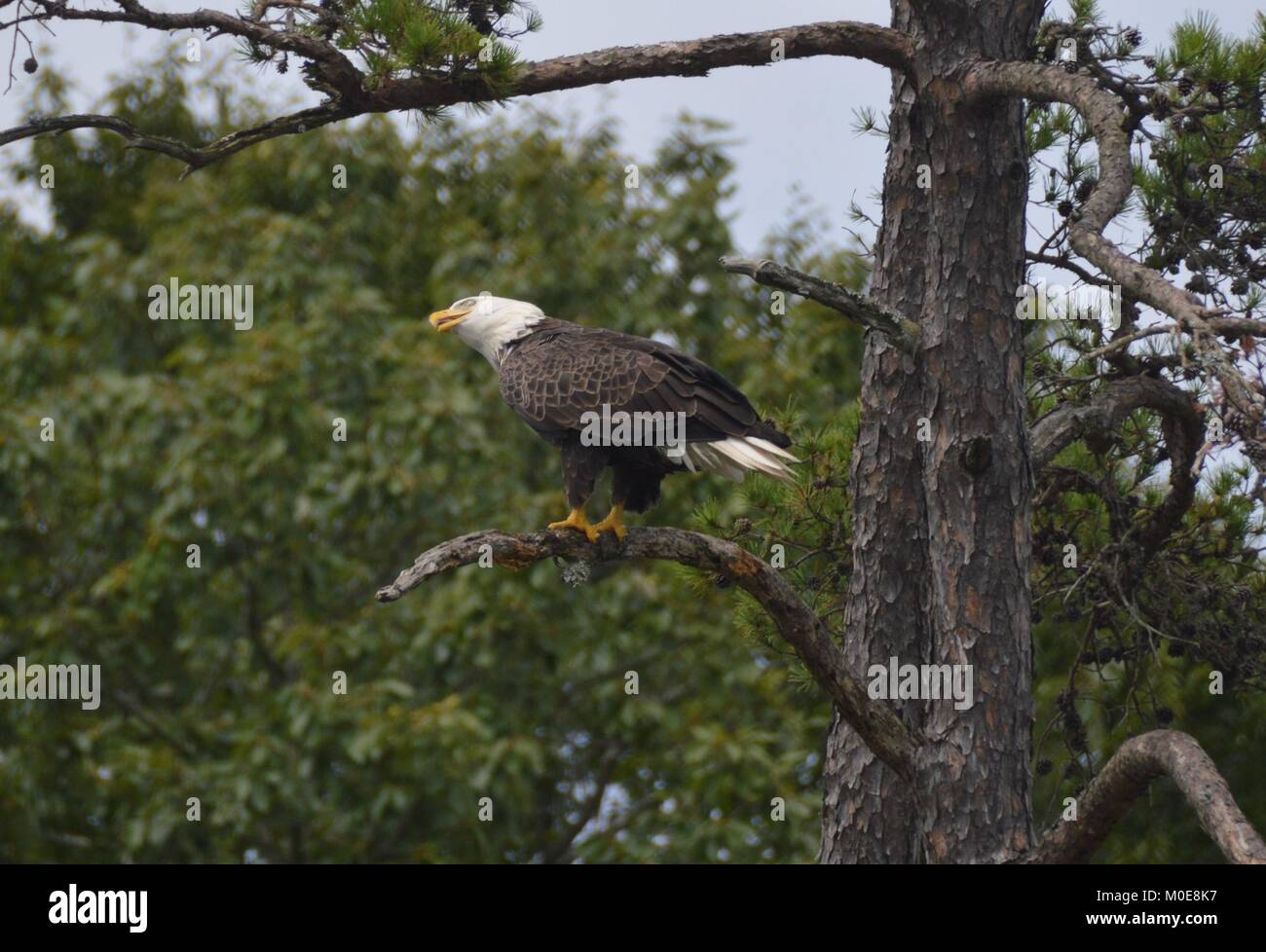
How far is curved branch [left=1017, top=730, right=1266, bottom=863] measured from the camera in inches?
179

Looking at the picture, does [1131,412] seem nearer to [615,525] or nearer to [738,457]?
[738,457]

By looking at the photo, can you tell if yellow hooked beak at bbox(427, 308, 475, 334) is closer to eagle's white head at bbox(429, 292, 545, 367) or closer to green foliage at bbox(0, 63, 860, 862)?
eagle's white head at bbox(429, 292, 545, 367)

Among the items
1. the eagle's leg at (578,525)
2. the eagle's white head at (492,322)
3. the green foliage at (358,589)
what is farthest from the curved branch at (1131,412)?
the green foliage at (358,589)

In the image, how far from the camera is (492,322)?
698 cm

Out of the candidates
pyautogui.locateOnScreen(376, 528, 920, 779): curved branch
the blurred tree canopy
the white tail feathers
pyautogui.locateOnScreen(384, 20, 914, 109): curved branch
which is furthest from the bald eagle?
the blurred tree canopy

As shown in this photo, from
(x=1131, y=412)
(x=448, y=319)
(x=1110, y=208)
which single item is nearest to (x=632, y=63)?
(x=448, y=319)

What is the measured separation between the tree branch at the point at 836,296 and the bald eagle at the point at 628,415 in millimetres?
508

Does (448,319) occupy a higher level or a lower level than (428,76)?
lower

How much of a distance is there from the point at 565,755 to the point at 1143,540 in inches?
290

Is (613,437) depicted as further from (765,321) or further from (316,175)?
(316,175)

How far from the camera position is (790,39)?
6.06 metres

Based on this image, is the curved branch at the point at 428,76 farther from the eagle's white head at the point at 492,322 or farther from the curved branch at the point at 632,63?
the eagle's white head at the point at 492,322

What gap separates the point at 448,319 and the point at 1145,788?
135 inches
